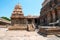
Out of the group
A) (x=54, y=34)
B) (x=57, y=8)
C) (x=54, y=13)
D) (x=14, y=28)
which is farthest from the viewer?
(x=14, y=28)

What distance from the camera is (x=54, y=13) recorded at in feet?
56.9

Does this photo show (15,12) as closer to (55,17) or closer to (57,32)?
(55,17)

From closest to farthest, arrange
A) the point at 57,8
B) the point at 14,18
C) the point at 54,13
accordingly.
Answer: the point at 57,8
the point at 54,13
the point at 14,18

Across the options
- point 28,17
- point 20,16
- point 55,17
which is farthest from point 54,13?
point 28,17

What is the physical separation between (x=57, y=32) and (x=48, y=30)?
721 mm

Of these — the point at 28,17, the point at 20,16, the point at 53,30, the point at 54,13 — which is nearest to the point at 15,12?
the point at 20,16

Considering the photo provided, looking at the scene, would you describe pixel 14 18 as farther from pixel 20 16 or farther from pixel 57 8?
pixel 57 8

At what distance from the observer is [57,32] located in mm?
9539

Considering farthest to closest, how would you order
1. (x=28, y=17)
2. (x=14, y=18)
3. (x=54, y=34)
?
1. (x=28, y=17)
2. (x=14, y=18)
3. (x=54, y=34)

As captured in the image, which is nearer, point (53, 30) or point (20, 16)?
point (53, 30)

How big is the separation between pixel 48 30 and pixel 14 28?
461 inches

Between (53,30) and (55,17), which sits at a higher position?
(55,17)

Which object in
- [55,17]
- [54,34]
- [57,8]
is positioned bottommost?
[54,34]

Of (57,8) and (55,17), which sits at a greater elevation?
(57,8)
